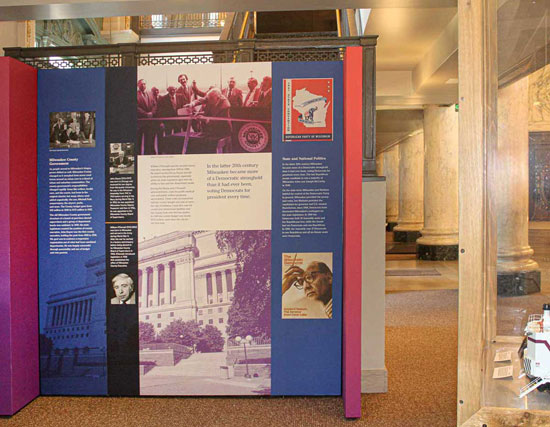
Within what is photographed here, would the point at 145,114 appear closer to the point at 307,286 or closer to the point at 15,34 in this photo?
the point at 307,286

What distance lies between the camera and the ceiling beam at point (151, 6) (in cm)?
434

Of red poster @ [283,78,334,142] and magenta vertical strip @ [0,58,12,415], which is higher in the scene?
red poster @ [283,78,334,142]

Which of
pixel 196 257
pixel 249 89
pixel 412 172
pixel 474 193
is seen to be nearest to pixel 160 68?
pixel 249 89

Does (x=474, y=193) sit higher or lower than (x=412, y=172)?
lower

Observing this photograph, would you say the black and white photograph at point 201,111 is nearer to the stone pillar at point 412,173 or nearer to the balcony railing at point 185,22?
the stone pillar at point 412,173

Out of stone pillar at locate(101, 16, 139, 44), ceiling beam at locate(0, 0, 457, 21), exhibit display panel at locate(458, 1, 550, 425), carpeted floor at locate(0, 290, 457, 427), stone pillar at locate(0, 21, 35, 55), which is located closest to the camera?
exhibit display panel at locate(458, 1, 550, 425)

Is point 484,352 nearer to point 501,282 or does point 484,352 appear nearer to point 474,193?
point 501,282

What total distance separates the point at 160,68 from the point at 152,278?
1.53 metres

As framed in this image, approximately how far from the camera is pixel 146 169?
392 cm

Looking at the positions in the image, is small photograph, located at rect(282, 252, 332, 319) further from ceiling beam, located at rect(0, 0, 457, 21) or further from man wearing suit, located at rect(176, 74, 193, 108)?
ceiling beam, located at rect(0, 0, 457, 21)

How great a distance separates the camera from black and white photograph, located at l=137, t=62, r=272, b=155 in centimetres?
388

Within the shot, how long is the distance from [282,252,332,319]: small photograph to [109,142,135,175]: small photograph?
4.29ft

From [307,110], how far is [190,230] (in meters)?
1.21

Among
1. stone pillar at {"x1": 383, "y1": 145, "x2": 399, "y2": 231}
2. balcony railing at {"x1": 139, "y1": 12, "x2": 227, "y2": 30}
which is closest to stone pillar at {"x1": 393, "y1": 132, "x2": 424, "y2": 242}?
stone pillar at {"x1": 383, "y1": 145, "x2": 399, "y2": 231}
